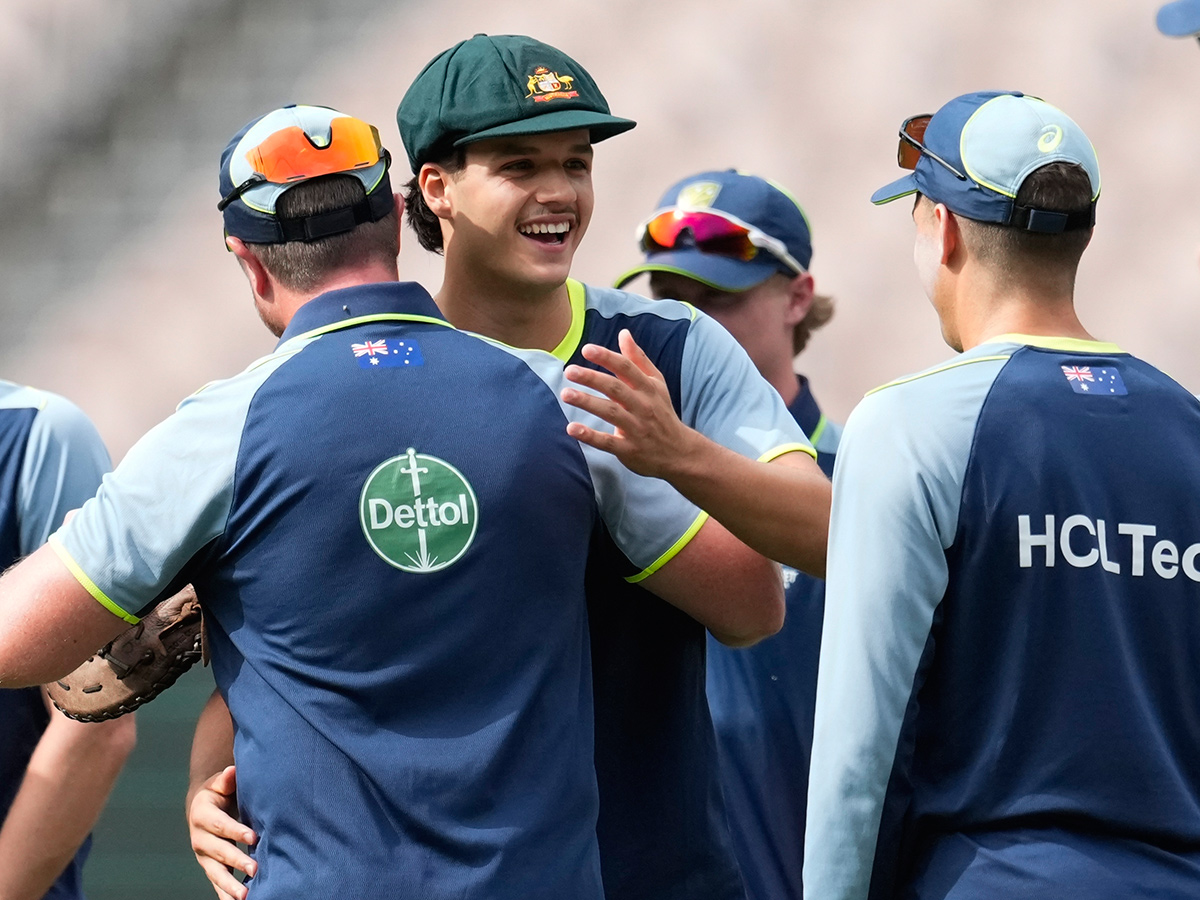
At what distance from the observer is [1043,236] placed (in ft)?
6.26

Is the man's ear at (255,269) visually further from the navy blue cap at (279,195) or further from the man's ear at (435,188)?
the man's ear at (435,188)

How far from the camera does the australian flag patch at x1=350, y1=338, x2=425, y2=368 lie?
5.90 feet

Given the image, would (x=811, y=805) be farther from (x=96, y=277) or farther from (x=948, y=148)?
(x=96, y=277)

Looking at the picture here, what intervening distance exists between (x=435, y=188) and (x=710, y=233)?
41.3 inches

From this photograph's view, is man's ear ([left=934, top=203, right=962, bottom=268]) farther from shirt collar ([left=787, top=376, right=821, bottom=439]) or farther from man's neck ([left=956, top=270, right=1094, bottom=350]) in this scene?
shirt collar ([left=787, top=376, right=821, bottom=439])

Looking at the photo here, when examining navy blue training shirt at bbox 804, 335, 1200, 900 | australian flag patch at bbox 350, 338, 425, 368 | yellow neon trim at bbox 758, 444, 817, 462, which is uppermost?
australian flag patch at bbox 350, 338, 425, 368

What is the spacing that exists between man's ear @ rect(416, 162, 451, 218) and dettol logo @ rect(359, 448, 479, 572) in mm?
654

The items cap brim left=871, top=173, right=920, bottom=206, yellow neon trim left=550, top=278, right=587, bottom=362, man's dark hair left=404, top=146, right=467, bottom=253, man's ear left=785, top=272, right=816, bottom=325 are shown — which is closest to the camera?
cap brim left=871, top=173, right=920, bottom=206

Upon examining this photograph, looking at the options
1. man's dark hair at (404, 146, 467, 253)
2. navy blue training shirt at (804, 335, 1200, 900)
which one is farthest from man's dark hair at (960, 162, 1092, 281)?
man's dark hair at (404, 146, 467, 253)

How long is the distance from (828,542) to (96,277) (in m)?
4.54

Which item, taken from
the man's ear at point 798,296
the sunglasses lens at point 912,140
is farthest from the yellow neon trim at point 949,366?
the man's ear at point 798,296

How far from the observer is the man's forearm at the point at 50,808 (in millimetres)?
2283

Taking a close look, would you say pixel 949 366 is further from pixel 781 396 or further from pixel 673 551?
pixel 781 396

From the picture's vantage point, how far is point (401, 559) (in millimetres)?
1727
